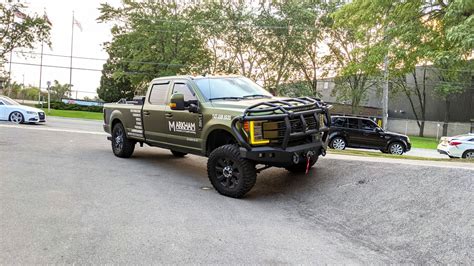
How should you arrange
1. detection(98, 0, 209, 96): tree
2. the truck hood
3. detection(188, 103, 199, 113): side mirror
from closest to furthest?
1. the truck hood
2. detection(188, 103, 199, 113): side mirror
3. detection(98, 0, 209, 96): tree

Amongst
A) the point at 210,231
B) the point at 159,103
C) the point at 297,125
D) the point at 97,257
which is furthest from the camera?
the point at 159,103

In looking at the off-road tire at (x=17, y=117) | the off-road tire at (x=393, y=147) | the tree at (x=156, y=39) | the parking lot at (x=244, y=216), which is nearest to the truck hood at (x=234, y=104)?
the parking lot at (x=244, y=216)

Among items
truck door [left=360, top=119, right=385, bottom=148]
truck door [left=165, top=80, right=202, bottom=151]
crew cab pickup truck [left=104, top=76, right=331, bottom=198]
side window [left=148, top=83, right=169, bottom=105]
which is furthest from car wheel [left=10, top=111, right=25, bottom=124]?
truck door [left=360, top=119, right=385, bottom=148]

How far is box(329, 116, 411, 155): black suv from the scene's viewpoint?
19.4 meters

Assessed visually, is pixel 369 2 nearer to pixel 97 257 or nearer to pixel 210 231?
pixel 210 231

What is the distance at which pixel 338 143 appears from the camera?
64.4 feet

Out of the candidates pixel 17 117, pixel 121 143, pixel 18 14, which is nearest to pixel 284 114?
pixel 121 143

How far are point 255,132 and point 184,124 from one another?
2.05 metres

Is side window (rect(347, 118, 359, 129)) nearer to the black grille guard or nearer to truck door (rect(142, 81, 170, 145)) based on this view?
truck door (rect(142, 81, 170, 145))

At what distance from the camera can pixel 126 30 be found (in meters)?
36.7

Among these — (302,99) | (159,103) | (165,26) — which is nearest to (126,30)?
(165,26)

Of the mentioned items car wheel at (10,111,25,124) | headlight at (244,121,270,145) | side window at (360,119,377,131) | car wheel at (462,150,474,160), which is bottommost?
car wheel at (462,150,474,160)

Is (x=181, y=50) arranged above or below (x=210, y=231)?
above

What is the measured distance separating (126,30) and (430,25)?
1146 inches
